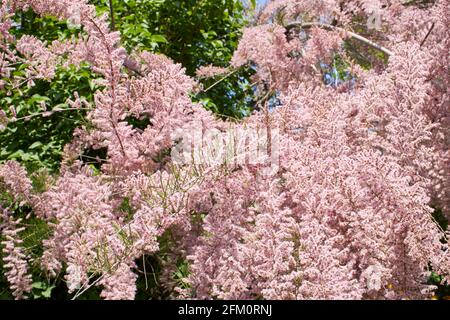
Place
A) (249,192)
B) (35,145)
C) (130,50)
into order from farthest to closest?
(130,50), (35,145), (249,192)

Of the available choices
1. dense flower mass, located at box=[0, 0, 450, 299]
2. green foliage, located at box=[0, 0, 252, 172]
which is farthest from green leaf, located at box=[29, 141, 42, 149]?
dense flower mass, located at box=[0, 0, 450, 299]

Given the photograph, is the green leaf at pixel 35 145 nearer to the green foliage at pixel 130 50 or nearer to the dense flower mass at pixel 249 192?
the green foliage at pixel 130 50

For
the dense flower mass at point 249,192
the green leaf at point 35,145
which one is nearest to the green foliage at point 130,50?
the green leaf at point 35,145

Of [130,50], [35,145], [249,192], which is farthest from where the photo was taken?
[130,50]

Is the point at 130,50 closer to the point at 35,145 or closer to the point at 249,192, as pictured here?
the point at 35,145

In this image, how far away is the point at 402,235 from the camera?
234cm

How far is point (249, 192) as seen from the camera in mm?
2494

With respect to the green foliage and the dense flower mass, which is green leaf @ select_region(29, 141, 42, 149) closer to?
the green foliage

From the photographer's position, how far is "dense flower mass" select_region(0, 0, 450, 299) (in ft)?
7.22

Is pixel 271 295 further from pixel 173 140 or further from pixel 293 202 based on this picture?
pixel 173 140

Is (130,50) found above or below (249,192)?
above

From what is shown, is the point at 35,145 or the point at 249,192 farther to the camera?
the point at 35,145

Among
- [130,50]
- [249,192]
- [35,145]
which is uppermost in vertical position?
[130,50]

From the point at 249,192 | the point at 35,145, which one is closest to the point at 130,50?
the point at 35,145
